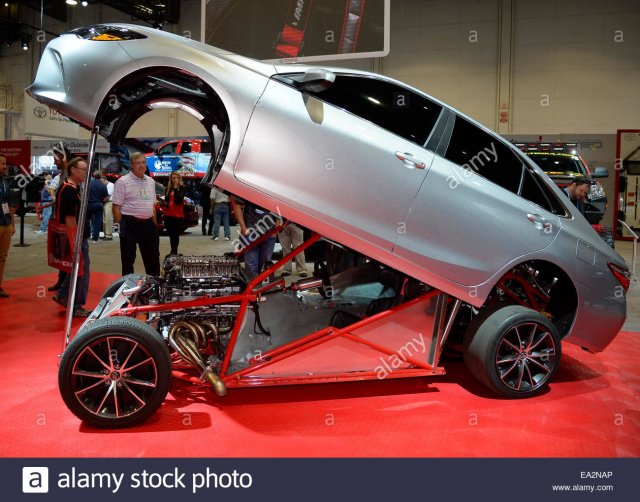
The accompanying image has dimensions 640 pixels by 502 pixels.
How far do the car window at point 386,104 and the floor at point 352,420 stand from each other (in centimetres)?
162

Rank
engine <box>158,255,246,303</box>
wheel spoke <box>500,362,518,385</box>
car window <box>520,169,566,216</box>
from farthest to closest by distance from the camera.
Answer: car window <box>520,169,566,216</box> → wheel spoke <box>500,362,518,385</box> → engine <box>158,255,246,303</box>

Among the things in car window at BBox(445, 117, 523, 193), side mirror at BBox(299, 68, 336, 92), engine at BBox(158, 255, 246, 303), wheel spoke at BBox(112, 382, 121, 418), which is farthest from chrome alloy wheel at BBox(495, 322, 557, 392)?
wheel spoke at BBox(112, 382, 121, 418)

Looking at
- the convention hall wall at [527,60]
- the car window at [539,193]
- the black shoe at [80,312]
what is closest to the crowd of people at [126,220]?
the black shoe at [80,312]

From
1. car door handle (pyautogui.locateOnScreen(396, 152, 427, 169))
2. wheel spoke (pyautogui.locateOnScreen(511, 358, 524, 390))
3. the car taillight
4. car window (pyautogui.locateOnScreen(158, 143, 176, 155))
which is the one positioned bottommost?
wheel spoke (pyautogui.locateOnScreen(511, 358, 524, 390))

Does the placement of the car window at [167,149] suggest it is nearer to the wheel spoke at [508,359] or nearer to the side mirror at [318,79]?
the side mirror at [318,79]

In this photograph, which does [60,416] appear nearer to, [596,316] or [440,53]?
[596,316]

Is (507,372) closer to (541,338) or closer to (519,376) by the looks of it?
(519,376)

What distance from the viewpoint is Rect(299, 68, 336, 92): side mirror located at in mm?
2893

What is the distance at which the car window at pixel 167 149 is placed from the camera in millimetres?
15852

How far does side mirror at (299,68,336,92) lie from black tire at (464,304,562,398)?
1.75 meters

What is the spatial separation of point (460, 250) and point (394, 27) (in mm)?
14413

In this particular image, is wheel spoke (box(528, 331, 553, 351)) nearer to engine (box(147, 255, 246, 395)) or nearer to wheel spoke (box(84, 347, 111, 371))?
engine (box(147, 255, 246, 395))

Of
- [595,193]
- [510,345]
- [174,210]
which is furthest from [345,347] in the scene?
[595,193]
